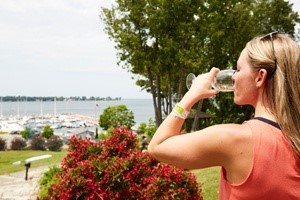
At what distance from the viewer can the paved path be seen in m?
15.1

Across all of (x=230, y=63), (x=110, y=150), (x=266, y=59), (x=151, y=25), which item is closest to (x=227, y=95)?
(x=230, y=63)

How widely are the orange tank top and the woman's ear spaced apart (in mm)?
166

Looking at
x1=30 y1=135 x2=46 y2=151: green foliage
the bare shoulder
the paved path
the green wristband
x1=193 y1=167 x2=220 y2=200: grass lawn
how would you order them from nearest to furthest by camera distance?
the bare shoulder → the green wristband → x1=193 y1=167 x2=220 y2=200: grass lawn → the paved path → x1=30 y1=135 x2=46 y2=151: green foliage

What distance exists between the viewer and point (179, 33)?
31.2m

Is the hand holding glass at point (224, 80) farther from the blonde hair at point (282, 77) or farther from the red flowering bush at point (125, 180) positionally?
the red flowering bush at point (125, 180)

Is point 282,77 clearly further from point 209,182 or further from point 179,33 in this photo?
point 179,33

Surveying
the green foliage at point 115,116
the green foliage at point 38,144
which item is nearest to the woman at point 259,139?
the green foliage at point 38,144

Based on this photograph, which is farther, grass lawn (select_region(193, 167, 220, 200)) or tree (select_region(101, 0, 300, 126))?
tree (select_region(101, 0, 300, 126))

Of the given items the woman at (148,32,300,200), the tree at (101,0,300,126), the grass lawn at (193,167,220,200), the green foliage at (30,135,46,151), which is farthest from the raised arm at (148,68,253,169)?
the green foliage at (30,135,46,151)

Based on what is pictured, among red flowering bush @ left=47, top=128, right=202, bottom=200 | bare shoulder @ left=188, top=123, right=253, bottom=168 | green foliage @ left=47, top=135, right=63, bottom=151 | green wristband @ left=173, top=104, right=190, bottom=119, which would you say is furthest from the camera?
green foliage @ left=47, top=135, right=63, bottom=151

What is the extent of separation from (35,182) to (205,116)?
987 inches

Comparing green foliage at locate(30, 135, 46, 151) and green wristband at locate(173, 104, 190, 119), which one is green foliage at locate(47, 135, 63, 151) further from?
green wristband at locate(173, 104, 190, 119)

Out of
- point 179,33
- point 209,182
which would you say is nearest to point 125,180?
point 209,182

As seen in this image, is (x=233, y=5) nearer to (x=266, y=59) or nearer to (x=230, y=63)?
(x=230, y=63)
